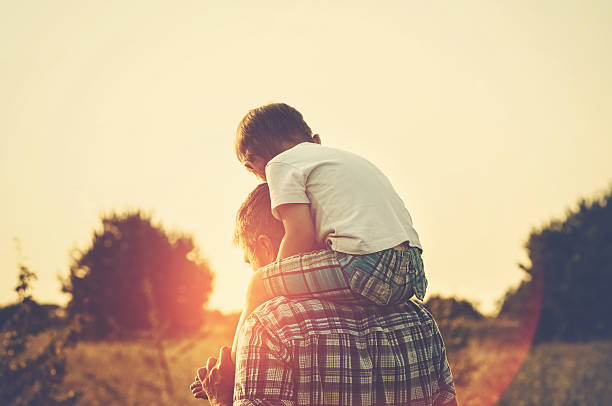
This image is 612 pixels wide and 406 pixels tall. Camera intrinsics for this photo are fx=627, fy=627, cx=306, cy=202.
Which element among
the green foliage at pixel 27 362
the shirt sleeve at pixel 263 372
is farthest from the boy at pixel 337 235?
the green foliage at pixel 27 362

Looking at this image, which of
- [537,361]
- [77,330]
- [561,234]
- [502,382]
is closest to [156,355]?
[77,330]

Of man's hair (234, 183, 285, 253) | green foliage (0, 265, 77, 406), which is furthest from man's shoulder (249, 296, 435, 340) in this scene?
→ green foliage (0, 265, 77, 406)

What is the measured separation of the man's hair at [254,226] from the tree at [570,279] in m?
20.8

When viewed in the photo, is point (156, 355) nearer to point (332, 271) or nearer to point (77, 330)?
point (77, 330)

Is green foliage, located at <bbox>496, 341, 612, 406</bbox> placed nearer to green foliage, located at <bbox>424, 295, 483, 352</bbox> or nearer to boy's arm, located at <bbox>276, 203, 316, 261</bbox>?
green foliage, located at <bbox>424, 295, 483, 352</bbox>

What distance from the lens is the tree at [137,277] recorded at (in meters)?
19.6

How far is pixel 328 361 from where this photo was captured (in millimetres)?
2154

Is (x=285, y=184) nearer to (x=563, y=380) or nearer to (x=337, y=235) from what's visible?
(x=337, y=235)

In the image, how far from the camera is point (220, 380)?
2.38m

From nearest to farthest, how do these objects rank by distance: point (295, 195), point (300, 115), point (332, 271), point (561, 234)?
point (332, 271) < point (295, 195) < point (300, 115) < point (561, 234)

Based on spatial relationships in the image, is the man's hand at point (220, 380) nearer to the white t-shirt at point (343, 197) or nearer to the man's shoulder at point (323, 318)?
the man's shoulder at point (323, 318)

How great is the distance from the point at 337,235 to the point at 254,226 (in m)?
0.37

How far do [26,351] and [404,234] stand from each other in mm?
5420

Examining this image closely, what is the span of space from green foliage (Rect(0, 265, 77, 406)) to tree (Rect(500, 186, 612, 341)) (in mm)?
18089
